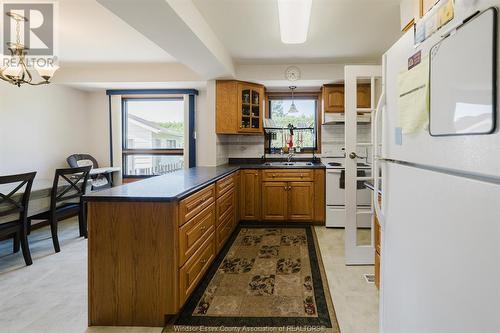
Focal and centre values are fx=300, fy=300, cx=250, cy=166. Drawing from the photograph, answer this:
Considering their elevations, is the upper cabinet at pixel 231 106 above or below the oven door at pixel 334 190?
above

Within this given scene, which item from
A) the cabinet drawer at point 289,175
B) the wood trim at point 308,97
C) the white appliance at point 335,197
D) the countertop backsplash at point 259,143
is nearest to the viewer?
the white appliance at point 335,197

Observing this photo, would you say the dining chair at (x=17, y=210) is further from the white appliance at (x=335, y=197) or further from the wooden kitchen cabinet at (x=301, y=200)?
the white appliance at (x=335, y=197)

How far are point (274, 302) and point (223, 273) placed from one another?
67cm

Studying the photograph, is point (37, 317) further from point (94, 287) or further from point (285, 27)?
point (285, 27)

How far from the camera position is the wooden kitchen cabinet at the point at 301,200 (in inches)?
172

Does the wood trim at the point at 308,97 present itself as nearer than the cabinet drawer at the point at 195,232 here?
No

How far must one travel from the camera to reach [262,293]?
2.34 metres

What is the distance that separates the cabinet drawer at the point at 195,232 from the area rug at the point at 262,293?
1.26ft

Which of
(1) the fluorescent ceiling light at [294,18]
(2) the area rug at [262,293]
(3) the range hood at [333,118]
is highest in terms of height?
(1) the fluorescent ceiling light at [294,18]

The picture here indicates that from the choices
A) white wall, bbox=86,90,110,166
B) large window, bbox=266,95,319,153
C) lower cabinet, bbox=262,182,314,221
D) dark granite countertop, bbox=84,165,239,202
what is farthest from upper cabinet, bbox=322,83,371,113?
white wall, bbox=86,90,110,166

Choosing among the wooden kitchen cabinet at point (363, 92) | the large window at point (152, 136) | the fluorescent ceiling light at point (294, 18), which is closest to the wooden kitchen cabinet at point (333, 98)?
the wooden kitchen cabinet at point (363, 92)

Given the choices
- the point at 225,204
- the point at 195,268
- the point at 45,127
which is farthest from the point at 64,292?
the point at 45,127

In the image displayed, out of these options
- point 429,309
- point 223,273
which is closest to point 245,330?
point 223,273

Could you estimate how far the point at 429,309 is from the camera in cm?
95
